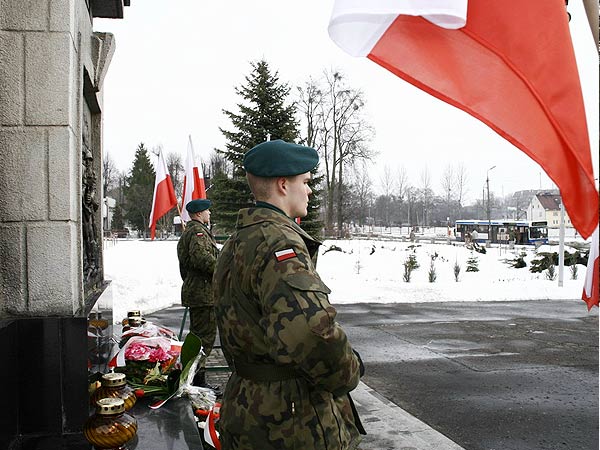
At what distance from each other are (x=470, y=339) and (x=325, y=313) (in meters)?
8.27

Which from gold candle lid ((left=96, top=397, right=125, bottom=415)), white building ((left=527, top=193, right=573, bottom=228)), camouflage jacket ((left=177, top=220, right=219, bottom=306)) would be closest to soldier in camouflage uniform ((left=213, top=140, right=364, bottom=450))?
gold candle lid ((left=96, top=397, right=125, bottom=415))

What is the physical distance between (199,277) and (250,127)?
816 inches

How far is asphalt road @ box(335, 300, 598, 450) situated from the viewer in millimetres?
5316

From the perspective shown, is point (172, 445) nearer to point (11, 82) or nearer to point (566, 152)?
point (11, 82)

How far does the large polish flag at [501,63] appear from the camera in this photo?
64.2 inches

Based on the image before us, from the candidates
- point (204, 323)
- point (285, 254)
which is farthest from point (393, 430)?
point (285, 254)

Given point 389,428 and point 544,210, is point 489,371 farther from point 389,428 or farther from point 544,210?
point 544,210

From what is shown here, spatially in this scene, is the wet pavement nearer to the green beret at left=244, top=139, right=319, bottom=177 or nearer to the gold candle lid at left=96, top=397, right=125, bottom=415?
the gold candle lid at left=96, top=397, right=125, bottom=415

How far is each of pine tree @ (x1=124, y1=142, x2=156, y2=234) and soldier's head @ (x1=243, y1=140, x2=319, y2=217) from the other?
187ft

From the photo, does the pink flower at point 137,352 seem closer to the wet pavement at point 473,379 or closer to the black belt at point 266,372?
the wet pavement at point 473,379

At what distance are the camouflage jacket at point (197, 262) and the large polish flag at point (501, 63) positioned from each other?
4.74 metres

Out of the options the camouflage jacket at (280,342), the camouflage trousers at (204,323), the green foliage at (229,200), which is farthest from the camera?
the green foliage at (229,200)

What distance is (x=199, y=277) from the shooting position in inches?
252

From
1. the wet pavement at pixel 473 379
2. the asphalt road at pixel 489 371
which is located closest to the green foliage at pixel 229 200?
the asphalt road at pixel 489 371
